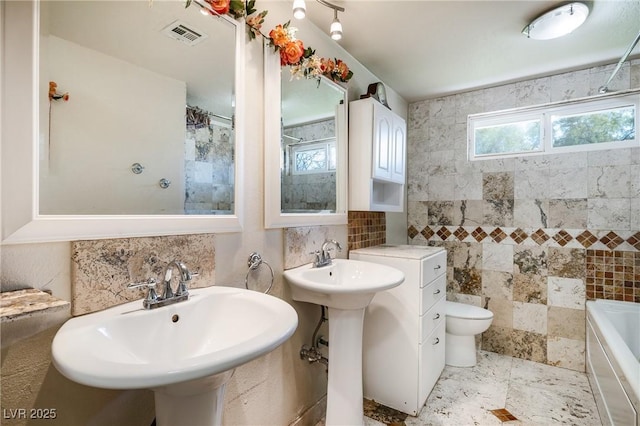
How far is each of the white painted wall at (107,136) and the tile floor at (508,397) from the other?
5.89ft

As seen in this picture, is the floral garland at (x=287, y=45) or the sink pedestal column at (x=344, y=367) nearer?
the floral garland at (x=287, y=45)

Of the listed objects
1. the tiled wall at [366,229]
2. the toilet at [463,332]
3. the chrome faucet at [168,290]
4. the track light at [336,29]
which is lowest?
the toilet at [463,332]

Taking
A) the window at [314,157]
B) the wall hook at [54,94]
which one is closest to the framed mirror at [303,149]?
the window at [314,157]

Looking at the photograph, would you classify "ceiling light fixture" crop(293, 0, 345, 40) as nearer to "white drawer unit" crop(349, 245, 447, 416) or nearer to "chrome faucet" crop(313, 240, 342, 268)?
"chrome faucet" crop(313, 240, 342, 268)

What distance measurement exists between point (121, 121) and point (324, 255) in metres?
1.22

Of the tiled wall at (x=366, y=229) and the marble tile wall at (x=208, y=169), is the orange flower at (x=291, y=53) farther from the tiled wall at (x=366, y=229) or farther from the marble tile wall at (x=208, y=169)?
the tiled wall at (x=366, y=229)

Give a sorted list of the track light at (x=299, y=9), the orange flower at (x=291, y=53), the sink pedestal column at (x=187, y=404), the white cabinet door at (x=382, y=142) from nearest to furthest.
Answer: the sink pedestal column at (x=187, y=404)
the track light at (x=299, y=9)
the orange flower at (x=291, y=53)
the white cabinet door at (x=382, y=142)

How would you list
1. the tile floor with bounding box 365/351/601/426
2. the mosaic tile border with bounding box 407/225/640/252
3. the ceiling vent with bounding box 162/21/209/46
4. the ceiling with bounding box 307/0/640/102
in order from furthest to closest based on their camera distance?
1. the mosaic tile border with bounding box 407/225/640/252
2. the tile floor with bounding box 365/351/601/426
3. the ceiling with bounding box 307/0/640/102
4. the ceiling vent with bounding box 162/21/209/46

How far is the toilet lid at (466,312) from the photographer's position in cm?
231

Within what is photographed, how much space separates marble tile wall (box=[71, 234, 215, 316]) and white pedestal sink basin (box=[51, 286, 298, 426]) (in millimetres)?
41

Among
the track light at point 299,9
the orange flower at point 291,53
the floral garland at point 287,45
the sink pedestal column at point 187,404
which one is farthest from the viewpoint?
the orange flower at point 291,53

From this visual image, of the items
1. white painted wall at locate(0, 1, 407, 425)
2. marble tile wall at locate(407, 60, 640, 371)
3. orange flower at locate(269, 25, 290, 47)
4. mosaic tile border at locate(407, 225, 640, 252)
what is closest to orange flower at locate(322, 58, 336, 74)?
white painted wall at locate(0, 1, 407, 425)

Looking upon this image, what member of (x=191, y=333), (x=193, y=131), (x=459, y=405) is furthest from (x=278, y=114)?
(x=459, y=405)

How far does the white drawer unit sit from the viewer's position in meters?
1.81
